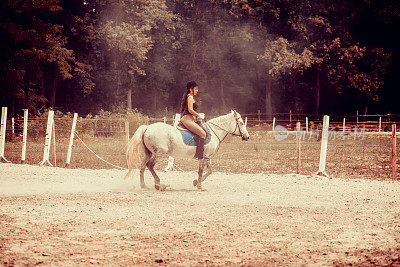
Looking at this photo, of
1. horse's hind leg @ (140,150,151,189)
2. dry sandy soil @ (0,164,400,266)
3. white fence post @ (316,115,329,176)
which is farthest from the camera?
white fence post @ (316,115,329,176)

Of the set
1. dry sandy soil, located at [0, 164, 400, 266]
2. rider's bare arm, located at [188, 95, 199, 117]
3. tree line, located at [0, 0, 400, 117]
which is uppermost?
tree line, located at [0, 0, 400, 117]

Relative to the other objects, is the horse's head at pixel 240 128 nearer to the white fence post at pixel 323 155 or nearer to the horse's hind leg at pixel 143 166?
the horse's hind leg at pixel 143 166

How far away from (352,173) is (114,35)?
28.3 meters

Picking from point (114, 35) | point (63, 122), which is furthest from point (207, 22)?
point (63, 122)

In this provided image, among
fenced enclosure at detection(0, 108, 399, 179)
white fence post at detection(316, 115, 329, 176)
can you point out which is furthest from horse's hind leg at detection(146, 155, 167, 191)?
white fence post at detection(316, 115, 329, 176)

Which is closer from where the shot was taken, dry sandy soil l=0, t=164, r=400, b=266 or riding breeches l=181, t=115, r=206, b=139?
dry sandy soil l=0, t=164, r=400, b=266

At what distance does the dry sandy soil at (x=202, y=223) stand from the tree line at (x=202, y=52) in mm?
24195

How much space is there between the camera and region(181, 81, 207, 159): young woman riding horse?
9.67m

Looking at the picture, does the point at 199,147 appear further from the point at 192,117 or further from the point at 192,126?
the point at 192,117

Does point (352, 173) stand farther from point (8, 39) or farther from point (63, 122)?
point (8, 39)

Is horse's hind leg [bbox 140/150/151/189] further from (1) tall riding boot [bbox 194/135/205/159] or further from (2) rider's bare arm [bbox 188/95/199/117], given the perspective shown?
(2) rider's bare arm [bbox 188/95/199/117]

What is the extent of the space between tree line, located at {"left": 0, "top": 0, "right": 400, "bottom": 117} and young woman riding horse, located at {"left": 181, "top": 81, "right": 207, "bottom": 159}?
2457 cm

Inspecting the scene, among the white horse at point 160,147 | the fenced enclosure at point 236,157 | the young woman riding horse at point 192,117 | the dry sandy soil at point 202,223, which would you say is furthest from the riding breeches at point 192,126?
the fenced enclosure at point 236,157

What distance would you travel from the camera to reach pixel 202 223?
22.2 ft
